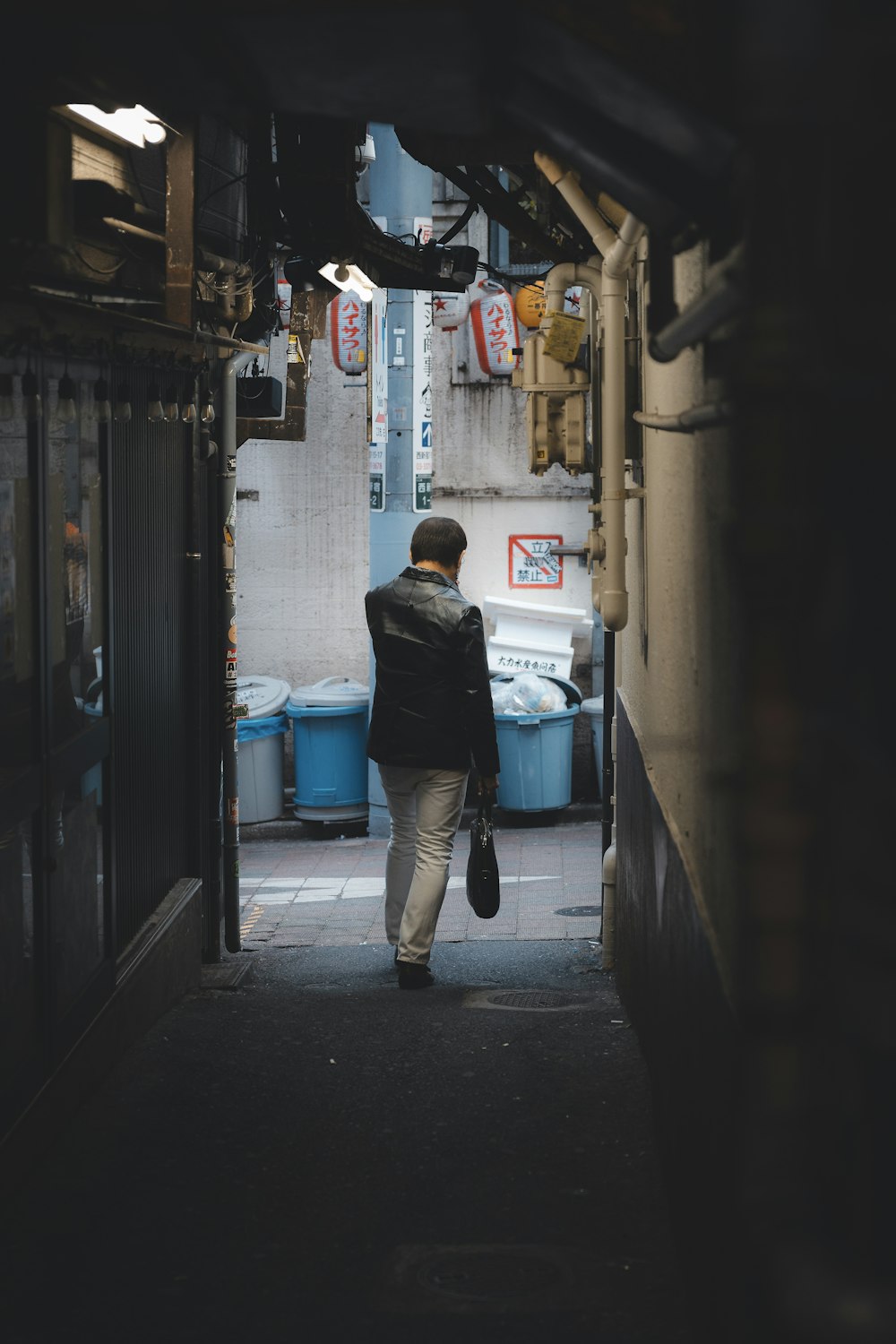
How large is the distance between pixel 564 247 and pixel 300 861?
529 cm

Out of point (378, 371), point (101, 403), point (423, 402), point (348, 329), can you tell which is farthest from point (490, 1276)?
point (348, 329)

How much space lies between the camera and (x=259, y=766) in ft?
40.8

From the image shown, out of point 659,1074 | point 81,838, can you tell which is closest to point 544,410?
point 81,838

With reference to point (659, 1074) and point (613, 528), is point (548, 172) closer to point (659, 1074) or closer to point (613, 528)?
point (613, 528)

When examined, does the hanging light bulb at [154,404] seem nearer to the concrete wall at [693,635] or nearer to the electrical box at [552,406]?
the concrete wall at [693,635]

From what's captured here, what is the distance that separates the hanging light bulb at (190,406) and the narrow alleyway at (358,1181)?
2.64 metres

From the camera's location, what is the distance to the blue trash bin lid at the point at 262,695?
485 inches

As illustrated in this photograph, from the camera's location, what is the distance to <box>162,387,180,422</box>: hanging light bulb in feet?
19.3

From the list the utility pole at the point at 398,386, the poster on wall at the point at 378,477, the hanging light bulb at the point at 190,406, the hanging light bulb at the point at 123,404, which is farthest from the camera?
the poster on wall at the point at 378,477

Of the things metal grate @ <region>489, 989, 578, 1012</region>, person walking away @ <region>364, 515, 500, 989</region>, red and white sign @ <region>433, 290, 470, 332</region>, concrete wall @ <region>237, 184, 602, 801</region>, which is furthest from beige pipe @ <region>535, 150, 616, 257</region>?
concrete wall @ <region>237, 184, 602, 801</region>

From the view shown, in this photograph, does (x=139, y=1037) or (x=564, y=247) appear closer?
(x=139, y=1037)

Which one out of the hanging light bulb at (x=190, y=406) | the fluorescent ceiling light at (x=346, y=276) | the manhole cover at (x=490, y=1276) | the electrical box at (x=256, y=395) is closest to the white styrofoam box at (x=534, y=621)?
the electrical box at (x=256, y=395)

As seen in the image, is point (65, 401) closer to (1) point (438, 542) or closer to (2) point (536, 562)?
(1) point (438, 542)

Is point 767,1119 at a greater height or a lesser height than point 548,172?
lesser
